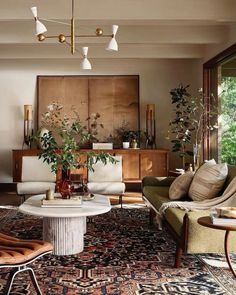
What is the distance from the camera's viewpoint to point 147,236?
427cm

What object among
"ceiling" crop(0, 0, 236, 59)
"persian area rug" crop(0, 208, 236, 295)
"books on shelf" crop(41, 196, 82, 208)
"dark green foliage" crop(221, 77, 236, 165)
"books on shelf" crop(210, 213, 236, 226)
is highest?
"ceiling" crop(0, 0, 236, 59)

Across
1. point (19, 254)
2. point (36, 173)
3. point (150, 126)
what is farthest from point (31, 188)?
point (19, 254)

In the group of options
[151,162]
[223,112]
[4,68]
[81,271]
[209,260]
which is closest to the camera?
[81,271]

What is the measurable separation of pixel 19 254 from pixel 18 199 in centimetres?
448

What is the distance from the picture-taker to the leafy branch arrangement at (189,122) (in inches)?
253

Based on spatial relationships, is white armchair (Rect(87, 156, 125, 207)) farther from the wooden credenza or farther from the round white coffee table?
the round white coffee table

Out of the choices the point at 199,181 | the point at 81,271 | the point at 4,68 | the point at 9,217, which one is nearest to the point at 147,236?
the point at 199,181

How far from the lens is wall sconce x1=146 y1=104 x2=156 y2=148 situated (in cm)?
762

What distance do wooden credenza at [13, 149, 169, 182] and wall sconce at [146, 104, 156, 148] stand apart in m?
0.53

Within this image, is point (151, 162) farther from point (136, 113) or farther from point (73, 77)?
point (73, 77)

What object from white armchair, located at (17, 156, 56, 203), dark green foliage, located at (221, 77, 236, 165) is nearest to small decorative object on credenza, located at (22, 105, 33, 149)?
white armchair, located at (17, 156, 56, 203)

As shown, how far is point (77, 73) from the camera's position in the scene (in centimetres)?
784

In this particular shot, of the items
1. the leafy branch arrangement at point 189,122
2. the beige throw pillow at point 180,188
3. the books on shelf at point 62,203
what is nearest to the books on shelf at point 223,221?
the books on shelf at point 62,203

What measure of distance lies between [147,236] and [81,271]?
129cm
